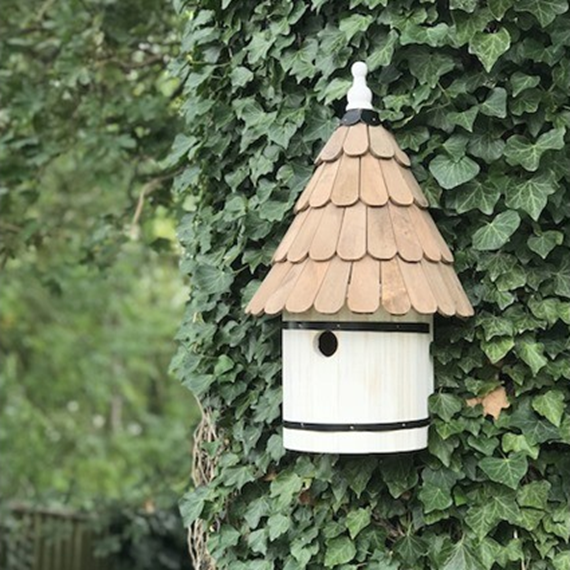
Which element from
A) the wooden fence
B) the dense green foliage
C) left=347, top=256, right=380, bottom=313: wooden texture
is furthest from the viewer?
the wooden fence

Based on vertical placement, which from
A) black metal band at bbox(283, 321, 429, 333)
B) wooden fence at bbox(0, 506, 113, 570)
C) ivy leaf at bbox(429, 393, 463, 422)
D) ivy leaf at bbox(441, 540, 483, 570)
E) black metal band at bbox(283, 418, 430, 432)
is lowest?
wooden fence at bbox(0, 506, 113, 570)

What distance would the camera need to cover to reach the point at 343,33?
2.22 metres

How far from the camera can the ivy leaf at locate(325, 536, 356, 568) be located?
214cm

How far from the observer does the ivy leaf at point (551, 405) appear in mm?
2070

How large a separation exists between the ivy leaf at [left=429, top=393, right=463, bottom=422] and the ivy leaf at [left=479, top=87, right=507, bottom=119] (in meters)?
0.61

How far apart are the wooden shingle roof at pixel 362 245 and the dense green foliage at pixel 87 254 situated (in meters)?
1.39

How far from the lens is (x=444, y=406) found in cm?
212

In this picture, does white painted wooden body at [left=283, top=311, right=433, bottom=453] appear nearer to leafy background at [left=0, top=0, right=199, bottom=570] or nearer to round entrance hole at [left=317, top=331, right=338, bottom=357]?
round entrance hole at [left=317, top=331, right=338, bottom=357]

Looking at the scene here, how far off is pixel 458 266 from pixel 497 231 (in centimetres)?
12

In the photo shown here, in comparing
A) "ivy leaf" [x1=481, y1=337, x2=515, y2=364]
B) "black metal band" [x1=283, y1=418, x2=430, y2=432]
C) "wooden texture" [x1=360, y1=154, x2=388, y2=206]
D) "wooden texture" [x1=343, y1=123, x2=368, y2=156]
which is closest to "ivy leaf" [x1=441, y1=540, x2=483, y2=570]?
"black metal band" [x1=283, y1=418, x2=430, y2=432]

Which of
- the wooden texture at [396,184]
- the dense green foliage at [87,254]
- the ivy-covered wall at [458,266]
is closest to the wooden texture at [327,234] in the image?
the wooden texture at [396,184]

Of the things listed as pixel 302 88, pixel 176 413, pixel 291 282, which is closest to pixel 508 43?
pixel 302 88

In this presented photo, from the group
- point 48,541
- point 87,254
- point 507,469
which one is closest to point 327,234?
point 507,469

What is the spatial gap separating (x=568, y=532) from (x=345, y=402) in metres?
0.55
